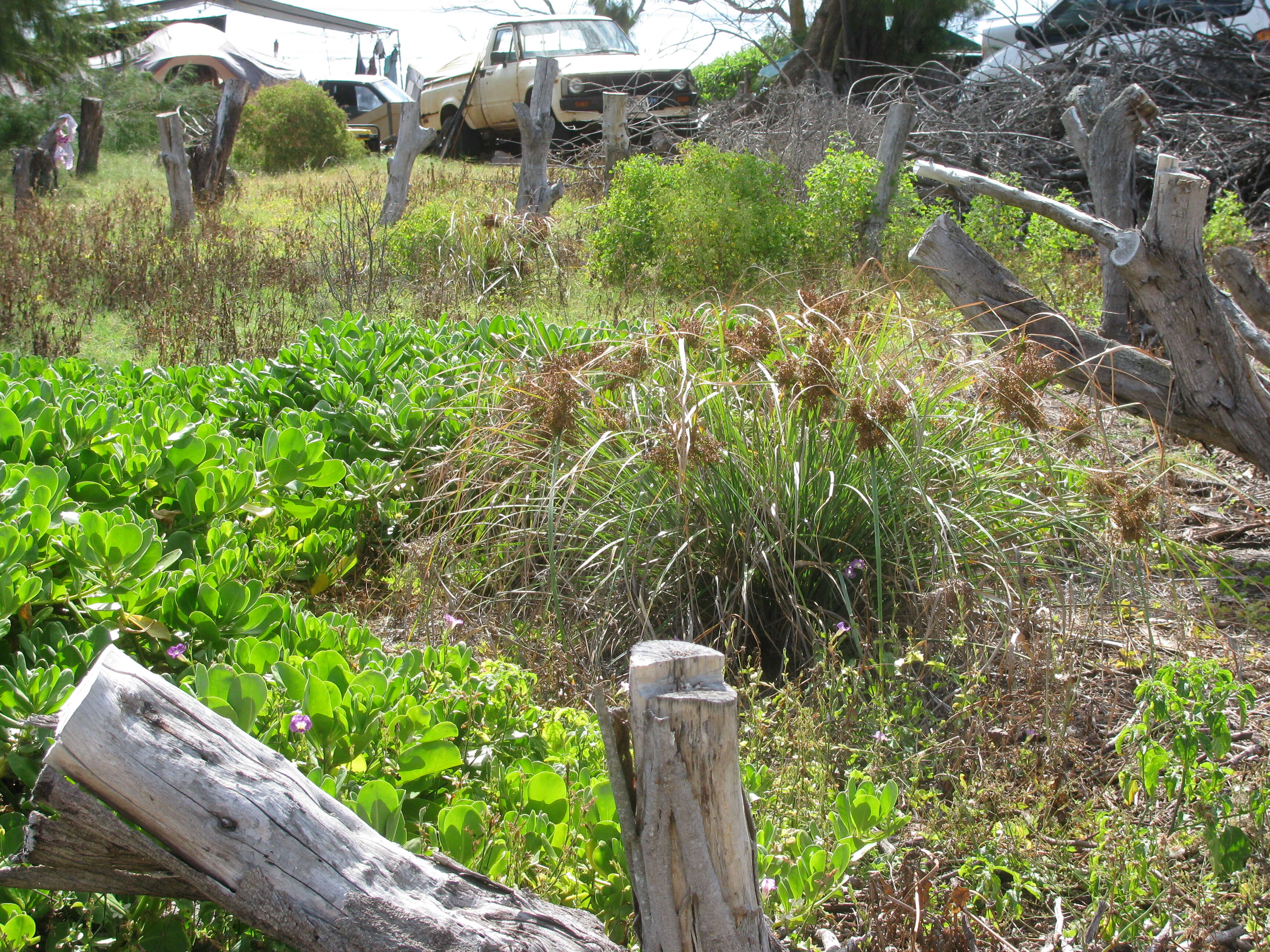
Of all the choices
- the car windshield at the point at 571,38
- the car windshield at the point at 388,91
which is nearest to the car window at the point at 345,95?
the car windshield at the point at 388,91

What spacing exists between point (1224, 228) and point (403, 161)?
8338mm

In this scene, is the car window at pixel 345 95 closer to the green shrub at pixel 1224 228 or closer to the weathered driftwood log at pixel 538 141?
the weathered driftwood log at pixel 538 141

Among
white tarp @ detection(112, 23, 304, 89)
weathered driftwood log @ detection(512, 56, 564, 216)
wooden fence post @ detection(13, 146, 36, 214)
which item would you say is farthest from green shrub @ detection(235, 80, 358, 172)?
weathered driftwood log @ detection(512, 56, 564, 216)

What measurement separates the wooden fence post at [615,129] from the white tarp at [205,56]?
17923 millimetres

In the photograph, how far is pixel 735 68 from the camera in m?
20.4

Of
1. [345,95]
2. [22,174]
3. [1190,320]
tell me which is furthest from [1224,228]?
[345,95]

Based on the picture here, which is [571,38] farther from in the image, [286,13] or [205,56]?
[286,13]

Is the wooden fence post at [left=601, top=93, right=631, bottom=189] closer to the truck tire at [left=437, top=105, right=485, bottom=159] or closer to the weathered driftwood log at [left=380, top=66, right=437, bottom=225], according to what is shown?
the weathered driftwood log at [left=380, top=66, right=437, bottom=225]

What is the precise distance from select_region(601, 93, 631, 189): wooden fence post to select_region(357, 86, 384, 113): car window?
15210mm

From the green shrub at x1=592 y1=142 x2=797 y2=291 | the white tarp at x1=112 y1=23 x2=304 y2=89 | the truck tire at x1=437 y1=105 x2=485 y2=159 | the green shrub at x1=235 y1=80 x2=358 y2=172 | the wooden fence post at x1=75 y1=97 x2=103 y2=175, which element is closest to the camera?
the green shrub at x1=592 y1=142 x2=797 y2=291

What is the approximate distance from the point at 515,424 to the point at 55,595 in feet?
5.60

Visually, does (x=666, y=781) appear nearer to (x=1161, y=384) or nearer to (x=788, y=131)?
(x=1161, y=384)

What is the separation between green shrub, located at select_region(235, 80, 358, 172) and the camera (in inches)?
722

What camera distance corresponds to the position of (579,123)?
15.5 metres
